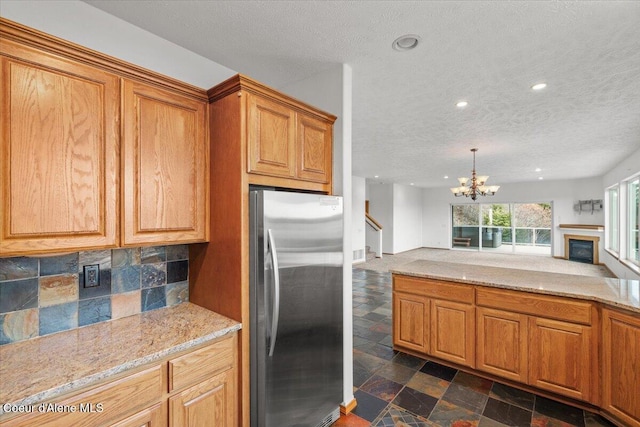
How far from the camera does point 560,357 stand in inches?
88.2

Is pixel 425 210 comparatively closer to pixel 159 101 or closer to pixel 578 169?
pixel 578 169

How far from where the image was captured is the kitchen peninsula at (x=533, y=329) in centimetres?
200

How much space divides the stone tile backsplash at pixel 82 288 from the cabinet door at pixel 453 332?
7.38 ft

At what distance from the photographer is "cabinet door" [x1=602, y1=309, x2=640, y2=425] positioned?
1.89m

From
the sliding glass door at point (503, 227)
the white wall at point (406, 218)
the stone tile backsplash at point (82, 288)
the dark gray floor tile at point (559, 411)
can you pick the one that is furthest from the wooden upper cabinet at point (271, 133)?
the sliding glass door at point (503, 227)

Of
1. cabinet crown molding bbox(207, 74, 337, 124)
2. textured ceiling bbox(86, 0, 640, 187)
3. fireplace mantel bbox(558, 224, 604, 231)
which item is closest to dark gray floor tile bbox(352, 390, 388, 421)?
cabinet crown molding bbox(207, 74, 337, 124)

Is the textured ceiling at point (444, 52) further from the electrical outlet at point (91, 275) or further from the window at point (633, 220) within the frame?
the window at point (633, 220)

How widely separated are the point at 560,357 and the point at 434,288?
101 cm

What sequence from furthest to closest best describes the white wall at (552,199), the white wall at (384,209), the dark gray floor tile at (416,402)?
1. the white wall at (384,209)
2. the white wall at (552,199)
3. the dark gray floor tile at (416,402)

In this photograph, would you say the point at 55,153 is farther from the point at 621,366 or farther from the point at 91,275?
the point at 621,366

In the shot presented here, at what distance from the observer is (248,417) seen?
5.57ft

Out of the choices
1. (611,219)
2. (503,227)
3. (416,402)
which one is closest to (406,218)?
(503,227)

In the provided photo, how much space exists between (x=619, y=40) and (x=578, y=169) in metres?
7.09

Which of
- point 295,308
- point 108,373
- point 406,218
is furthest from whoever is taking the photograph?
point 406,218
